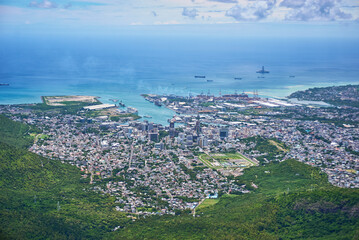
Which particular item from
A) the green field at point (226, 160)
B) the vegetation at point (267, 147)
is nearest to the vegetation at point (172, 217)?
the green field at point (226, 160)

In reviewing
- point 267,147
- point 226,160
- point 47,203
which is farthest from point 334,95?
point 47,203

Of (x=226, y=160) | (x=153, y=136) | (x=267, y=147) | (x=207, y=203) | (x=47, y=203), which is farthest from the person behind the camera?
(x=153, y=136)

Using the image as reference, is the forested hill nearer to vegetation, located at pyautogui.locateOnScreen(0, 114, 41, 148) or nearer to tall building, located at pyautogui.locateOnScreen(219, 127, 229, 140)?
tall building, located at pyautogui.locateOnScreen(219, 127, 229, 140)

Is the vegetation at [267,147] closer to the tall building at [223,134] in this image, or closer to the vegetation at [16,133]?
the tall building at [223,134]

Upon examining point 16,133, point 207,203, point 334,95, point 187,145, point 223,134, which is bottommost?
point 207,203

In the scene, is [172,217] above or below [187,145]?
below

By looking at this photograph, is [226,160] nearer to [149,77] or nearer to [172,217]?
[172,217]

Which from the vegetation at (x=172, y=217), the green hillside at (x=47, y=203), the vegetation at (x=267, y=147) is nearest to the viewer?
the green hillside at (x=47, y=203)
